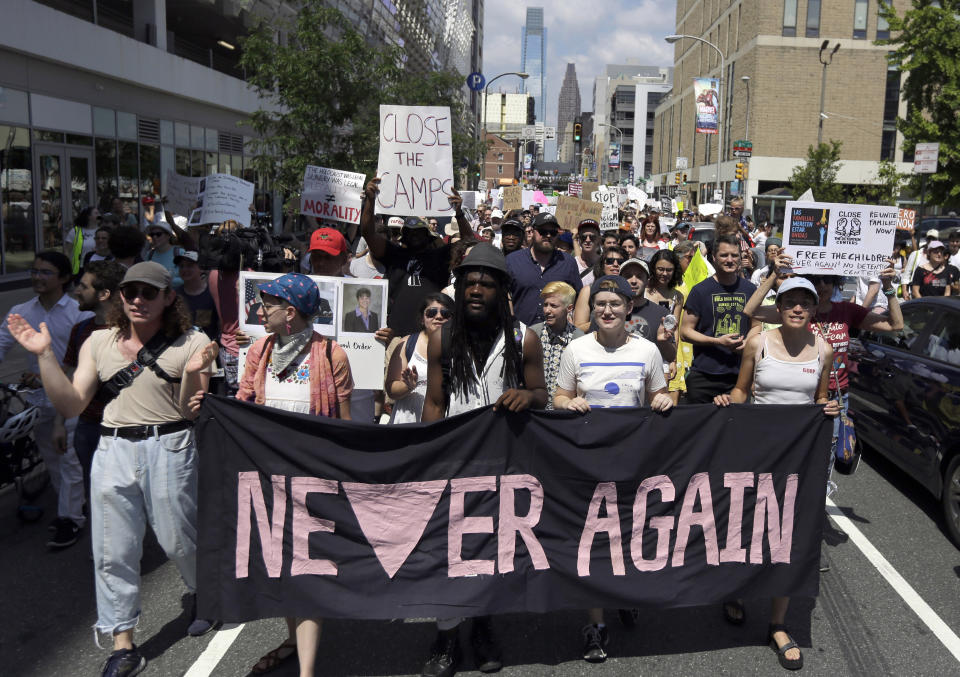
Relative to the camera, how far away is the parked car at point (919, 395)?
6141mm

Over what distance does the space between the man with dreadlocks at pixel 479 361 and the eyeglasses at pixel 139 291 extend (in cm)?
135

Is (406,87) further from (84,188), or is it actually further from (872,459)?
(872,459)

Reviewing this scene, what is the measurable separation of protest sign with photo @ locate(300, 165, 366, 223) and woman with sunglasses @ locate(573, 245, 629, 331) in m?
3.29

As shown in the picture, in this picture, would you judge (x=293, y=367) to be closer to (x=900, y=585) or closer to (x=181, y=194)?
(x=900, y=585)

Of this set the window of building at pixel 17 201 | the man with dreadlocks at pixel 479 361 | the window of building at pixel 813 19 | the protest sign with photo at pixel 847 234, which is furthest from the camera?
the window of building at pixel 813 19

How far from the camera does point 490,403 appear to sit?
13.8 feet

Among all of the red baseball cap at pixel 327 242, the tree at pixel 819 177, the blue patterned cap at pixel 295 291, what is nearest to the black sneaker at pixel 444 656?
the blue patterned cap at pixel 295 291

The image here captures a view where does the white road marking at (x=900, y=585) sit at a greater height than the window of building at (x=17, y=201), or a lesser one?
lesser

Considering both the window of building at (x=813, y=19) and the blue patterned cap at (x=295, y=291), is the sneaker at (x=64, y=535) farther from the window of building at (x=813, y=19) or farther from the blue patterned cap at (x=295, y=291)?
the window of building at (x=813, y=19)

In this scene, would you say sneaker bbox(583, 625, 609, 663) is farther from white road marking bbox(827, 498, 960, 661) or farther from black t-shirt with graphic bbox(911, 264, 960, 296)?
black t-shirt with graphic bbox(911, 264, 960, 296)

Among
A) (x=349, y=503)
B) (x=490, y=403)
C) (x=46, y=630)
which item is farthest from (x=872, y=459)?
(x=46, y=630)

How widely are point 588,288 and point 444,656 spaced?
315 centimetres

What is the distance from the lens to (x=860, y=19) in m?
60.7

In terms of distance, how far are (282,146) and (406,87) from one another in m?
3.13
